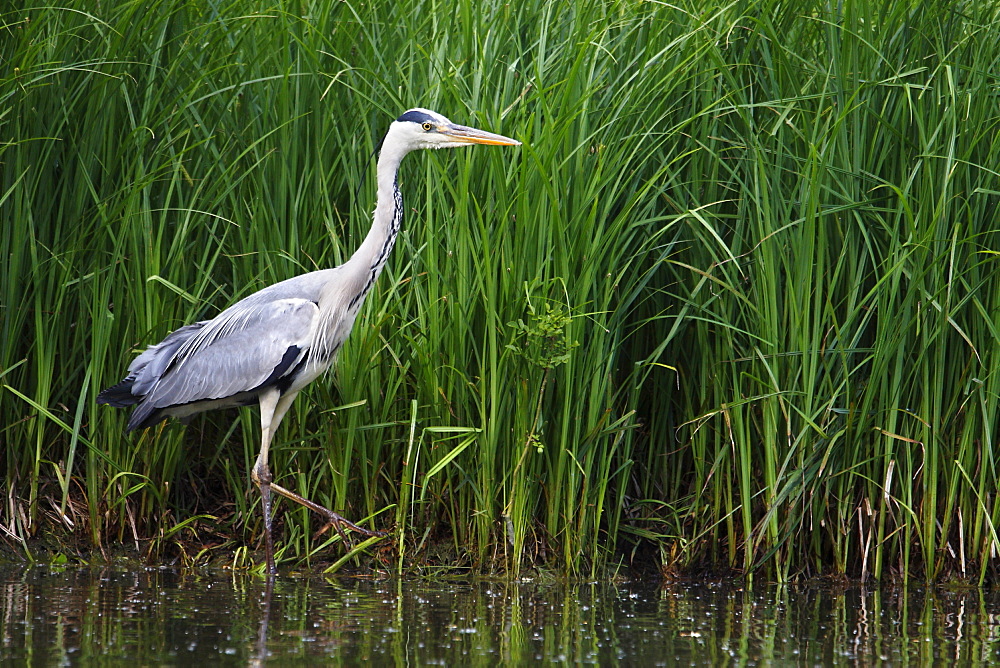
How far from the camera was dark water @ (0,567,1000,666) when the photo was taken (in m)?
3.59

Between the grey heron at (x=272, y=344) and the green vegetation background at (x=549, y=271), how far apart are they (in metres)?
0.15

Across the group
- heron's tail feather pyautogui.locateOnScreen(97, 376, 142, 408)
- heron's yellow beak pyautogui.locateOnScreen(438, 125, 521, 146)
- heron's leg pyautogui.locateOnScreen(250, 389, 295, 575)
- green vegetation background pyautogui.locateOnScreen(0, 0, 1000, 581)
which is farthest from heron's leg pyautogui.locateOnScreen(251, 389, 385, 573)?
heron's yellow beak pyautogui.locateOnScreen(438, 125, 521, 146)

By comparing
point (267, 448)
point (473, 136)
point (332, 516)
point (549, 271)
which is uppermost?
point (473, 136)

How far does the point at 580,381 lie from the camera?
4.75 meters

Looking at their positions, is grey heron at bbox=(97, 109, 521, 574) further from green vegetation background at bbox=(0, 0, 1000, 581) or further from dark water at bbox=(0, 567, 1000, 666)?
dark water at bbox=(0, 567, 1000, 666)

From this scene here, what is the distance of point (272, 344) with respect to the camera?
16.6 ft

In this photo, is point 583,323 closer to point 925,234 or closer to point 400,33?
point 925,234

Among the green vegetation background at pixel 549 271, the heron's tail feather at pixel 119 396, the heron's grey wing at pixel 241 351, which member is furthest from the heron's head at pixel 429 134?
the heron's tail feather at pixel 119 396

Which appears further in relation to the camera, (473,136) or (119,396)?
(119,396)

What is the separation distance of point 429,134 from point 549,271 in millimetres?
774

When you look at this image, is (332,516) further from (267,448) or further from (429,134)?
(429,134)

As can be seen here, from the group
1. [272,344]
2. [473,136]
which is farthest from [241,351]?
[473,136]

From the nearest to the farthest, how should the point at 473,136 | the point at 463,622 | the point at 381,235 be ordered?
1. the point at 463,622
2. the point at 473,136
3. the point at 381,235

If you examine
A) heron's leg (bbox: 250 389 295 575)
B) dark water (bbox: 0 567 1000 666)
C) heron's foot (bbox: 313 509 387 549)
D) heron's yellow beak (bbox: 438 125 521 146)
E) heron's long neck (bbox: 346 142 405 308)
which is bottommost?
dark water (bbox: 0 567 1000 666)
